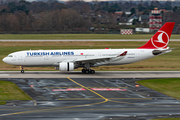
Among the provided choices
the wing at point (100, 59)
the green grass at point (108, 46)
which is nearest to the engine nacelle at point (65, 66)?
the wing at point (100, 59)

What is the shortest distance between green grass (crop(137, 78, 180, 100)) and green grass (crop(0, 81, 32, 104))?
14973 mm

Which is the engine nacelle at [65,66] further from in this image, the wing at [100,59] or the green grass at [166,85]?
the green grass at [166,85]

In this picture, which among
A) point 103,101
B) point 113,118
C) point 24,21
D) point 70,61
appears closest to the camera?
point 113,118

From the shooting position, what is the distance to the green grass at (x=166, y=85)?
3097cm

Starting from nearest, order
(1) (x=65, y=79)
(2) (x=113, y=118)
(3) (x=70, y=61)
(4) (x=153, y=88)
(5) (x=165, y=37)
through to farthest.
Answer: (2) (x=113, y=118)
(4) (x=153, y=88)
(1) (x=65, y=79)
(3) (x=70, y=61)
(5) (x=165, y=37)

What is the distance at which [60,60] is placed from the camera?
43875mm

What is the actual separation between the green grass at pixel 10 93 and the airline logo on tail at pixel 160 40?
24.5 m

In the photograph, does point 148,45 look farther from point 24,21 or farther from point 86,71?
point 24,21

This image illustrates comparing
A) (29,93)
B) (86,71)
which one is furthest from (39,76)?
(29,93)

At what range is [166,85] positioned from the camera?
3469cm

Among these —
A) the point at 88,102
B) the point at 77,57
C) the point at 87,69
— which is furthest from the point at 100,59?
the point at 88,102

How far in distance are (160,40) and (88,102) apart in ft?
81.4

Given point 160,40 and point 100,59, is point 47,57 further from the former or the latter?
point 160,40

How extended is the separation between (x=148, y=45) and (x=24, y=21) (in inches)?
5402
